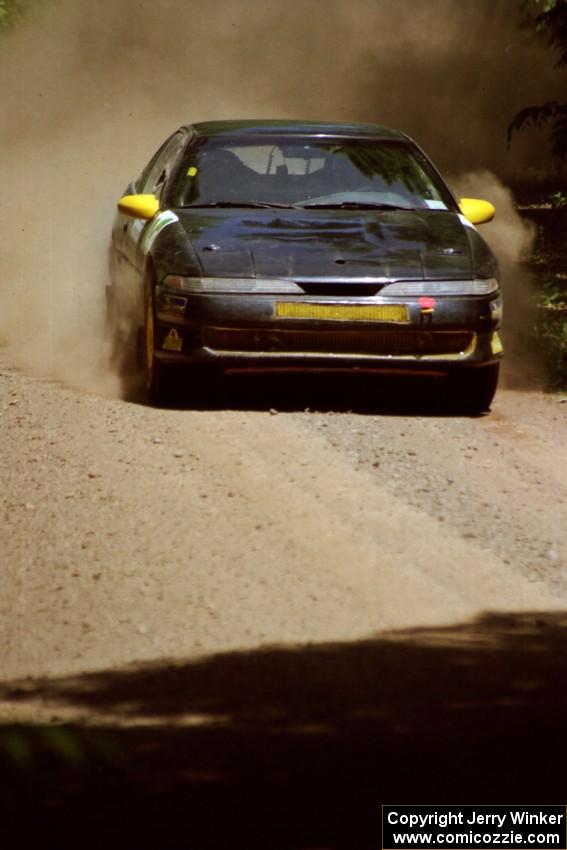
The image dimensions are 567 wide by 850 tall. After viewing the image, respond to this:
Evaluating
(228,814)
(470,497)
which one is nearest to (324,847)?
(228,814)

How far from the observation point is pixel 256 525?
7477 millimetres

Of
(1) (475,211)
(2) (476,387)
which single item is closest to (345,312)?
(2) (476,387)

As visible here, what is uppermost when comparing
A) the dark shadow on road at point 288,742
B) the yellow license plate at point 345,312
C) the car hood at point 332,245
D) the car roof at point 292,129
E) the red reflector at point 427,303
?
the car roof at point 292,129

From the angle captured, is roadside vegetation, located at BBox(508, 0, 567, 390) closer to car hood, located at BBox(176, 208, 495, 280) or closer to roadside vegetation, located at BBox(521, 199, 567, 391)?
roadside vegetation, located at BBox(521, 199, 567, 391)

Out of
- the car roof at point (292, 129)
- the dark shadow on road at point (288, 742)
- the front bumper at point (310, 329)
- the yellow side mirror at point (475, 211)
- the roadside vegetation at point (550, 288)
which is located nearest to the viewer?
the dark shadow on road at point (288, 742)

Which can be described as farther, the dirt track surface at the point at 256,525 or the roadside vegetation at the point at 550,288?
the roadside vegetation at the point at 550,288

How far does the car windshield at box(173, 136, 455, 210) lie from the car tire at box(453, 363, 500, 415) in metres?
1.22

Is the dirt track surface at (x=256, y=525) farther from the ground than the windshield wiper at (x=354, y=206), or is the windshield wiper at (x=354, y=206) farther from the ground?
the windshield wiper at (x=354, y=206)

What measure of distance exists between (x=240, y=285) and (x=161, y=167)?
7.41 ft

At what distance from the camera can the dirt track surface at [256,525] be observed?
243 inches

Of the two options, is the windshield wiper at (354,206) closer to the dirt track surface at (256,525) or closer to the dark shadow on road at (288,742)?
the dirt track surface at (256,525)

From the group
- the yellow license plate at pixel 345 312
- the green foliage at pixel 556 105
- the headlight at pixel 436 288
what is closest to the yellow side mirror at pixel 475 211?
the headlight at pixel 436 288

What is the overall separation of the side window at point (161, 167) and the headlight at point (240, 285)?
5.31 ft

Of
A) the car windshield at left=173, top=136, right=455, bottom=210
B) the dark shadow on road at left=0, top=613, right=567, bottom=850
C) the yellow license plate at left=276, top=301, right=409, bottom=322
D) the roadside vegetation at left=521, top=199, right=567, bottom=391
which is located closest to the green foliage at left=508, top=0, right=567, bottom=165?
the roadside vegetation at left=521, top=199, right=567, bottom=391
